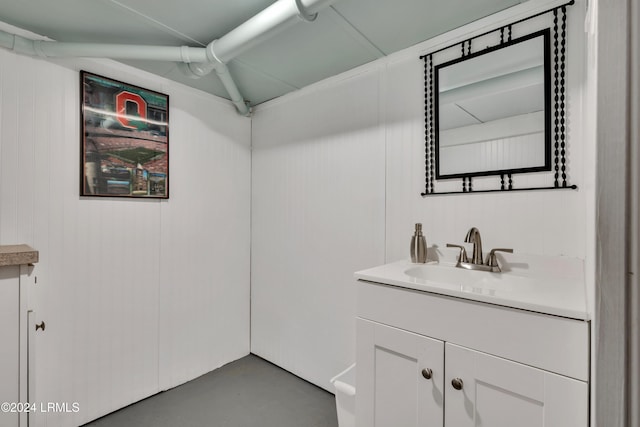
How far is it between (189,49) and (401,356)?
187cm

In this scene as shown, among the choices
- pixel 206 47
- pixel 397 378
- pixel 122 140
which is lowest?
pixel 397 378

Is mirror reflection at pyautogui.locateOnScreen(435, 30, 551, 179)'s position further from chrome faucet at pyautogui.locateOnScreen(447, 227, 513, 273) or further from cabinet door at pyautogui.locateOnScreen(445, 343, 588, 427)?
cabinet door at pyautogui.locateOnScreen(445, 343, 588, 427)

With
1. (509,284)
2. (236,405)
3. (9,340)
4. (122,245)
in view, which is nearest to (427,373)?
(509,284)

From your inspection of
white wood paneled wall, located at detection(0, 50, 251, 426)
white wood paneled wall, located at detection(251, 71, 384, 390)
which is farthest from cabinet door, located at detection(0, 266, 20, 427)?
white wood paneled wall, located at detection(251, 71, 384, 390)

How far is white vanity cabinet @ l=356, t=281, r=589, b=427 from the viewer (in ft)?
2.76

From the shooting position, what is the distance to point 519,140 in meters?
1.36

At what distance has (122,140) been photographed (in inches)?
72.8

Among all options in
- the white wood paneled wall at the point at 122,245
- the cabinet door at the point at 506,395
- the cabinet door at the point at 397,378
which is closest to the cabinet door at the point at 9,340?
the white wood paneled wall at the point at 122,245

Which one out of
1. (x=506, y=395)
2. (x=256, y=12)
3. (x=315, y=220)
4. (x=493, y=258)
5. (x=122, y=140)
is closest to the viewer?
(x=506, y=395)

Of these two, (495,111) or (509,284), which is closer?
(509,284)

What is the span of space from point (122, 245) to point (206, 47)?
1307 millimetres

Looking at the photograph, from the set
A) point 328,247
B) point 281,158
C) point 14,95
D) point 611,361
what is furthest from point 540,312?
point 14,95

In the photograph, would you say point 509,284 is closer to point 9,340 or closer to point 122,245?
point 9,340

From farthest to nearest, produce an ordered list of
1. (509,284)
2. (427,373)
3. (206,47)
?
1. (206,47)
2. (509,284)
3. (427,373)
